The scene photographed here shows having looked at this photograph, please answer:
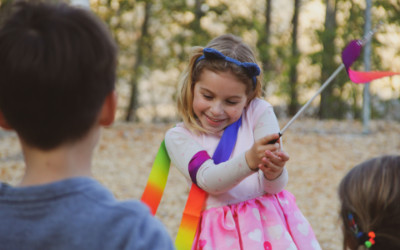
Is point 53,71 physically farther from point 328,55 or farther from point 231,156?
point 328,55

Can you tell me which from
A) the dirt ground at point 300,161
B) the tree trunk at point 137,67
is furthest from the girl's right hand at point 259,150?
the tree trunk at point 137,67

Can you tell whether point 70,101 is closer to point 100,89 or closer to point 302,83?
point 100,89

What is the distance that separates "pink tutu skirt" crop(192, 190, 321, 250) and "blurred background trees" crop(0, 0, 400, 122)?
Answer: 10.9 m

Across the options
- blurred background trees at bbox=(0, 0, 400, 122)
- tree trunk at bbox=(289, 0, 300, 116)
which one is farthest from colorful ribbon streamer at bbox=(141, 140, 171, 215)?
tree trunk at bbox=(289, 0, 300, 116)

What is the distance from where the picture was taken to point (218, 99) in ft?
8.27

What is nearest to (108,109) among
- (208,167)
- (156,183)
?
(208,167)

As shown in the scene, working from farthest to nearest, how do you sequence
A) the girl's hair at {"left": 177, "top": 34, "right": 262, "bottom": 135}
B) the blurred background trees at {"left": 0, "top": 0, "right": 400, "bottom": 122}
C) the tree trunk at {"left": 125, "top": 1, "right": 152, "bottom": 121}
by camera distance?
1. the tree trunk at {"left": 125, "top": 1, "right": 152, "bottom": 121}
2. the blurred background trees at {"left": 0, "top": 0, "right": 400, "bottom": 122}
3. the girl's hair at {"left": 177, "top": 34, "right": 262, "bottom": 135}

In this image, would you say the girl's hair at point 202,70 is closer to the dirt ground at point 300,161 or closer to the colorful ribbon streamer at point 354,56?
the colorful ribbon streamer at point 354,56

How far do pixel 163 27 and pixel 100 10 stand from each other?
6.59 ft

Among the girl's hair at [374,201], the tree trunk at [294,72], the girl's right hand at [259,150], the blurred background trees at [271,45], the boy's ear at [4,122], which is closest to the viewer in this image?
the boy's ear at [4,122]

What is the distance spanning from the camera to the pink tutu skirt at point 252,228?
94.1 inches

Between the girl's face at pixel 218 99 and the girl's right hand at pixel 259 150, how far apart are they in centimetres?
35

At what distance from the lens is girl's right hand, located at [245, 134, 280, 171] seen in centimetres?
217

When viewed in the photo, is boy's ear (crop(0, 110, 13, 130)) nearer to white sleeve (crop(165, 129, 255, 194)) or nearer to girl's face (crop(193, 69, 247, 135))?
white sleeve (crop(165, 129, 255, 194))
